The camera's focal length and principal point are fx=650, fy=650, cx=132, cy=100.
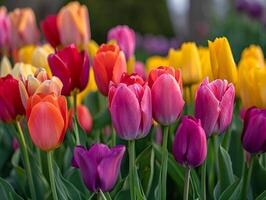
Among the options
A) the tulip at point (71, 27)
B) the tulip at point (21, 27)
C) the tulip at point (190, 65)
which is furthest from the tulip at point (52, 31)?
the tulip at point (190, 65)

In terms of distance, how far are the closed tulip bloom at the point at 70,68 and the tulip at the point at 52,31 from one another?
0.63m

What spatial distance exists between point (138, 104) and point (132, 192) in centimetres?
19

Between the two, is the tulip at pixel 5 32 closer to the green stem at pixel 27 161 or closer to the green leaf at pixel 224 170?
the green stem at pixel 27 161

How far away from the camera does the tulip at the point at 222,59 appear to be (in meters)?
1.51

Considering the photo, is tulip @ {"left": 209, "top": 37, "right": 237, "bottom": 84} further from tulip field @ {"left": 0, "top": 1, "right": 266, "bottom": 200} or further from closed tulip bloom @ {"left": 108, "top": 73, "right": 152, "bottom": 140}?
closed tulip bloom @ {"left": 108, "top": 73, "right": 152, "bottom": 140}

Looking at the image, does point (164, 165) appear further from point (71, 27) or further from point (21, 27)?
point (21, 27)

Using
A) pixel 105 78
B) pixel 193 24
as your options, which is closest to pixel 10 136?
pixel 105 78

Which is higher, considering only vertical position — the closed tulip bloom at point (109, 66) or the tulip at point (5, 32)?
the tulip at point (5, 32)

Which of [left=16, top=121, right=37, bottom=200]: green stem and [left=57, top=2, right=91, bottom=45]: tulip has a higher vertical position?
[left=57, top=2, right=91, bottom=45]: tulip

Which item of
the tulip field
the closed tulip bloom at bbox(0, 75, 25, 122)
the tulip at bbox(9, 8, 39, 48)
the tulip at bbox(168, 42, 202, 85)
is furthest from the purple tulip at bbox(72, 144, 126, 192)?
the tulip at bbox(9, 8, 39, 48)

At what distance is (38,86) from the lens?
138cm

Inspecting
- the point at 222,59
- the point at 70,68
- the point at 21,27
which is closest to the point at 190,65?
the point at 222,59

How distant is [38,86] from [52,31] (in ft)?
2.78

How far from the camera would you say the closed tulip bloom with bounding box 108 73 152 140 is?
Result: 1271 millimetres
